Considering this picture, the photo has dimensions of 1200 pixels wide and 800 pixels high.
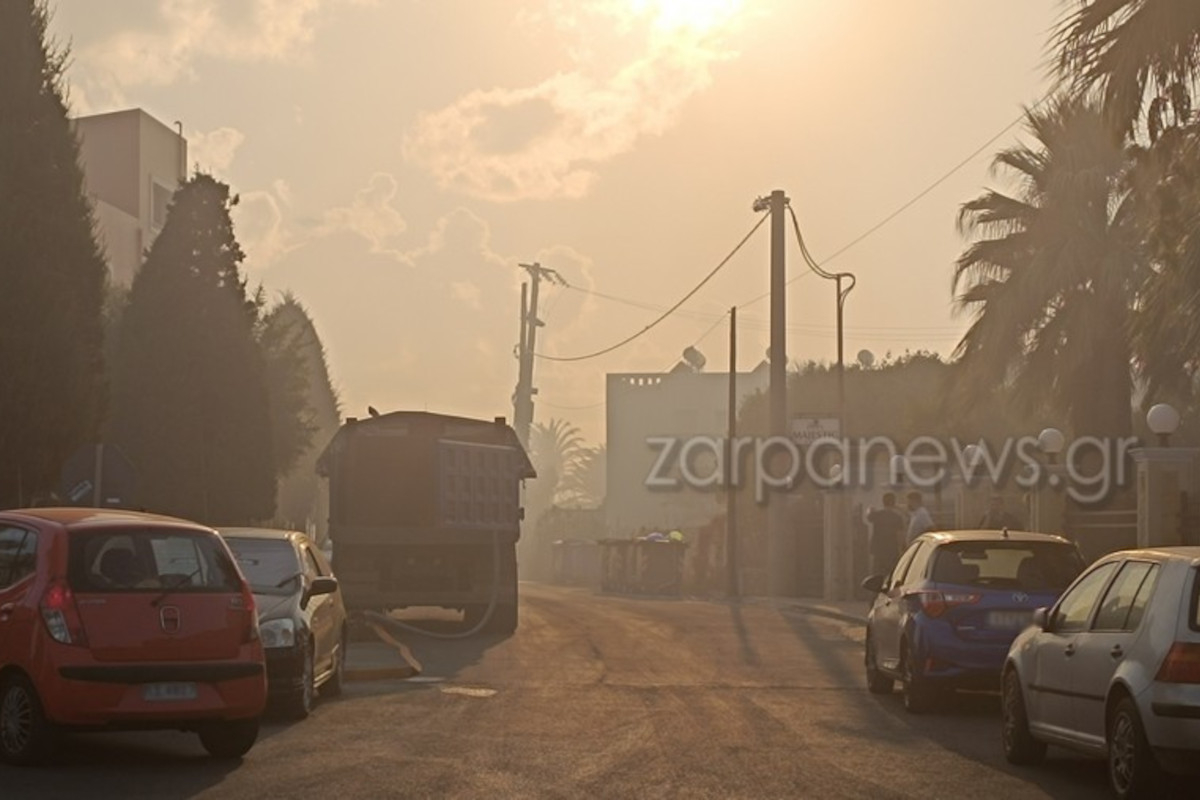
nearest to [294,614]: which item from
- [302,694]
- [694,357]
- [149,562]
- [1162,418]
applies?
[302,694]

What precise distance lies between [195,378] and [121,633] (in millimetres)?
32796

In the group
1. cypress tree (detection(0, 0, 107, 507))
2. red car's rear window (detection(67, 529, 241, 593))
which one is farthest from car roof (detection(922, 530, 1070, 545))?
cypress tree (detection(0, 0, 107, 507))

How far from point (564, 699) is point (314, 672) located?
2385 mm

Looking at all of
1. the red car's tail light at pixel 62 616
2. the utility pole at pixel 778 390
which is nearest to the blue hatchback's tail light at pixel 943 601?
the red car's tail light at pixel 62 616

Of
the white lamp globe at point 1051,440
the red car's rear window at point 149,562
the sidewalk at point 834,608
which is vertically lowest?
the sidewalk at point 834,608

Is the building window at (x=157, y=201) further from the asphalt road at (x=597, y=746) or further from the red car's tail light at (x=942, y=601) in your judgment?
the red car's tail light at (x=942, y=601)

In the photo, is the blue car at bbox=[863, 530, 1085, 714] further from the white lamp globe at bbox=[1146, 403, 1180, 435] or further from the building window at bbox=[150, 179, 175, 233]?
the building window at bbox=[150, 179, 175, 233]

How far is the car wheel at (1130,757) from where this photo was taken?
11.0 metres

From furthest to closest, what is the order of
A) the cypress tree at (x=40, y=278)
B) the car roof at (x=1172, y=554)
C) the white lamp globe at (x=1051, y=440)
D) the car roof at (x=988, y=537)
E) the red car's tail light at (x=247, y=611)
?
the white lamp globe at (x=1051, y=440) → the cypress tree at (x=40, y=278) → the car roof at (x=988, y=537) → the red car's tail light at (x=247, y=611) → the car roof at (x=1172, y=554)

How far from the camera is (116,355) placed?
45094 mm

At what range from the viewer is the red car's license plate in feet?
42.2

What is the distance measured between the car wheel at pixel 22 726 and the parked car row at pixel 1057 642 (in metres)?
6.42

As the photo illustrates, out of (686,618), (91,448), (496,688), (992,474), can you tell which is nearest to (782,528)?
(992,474)

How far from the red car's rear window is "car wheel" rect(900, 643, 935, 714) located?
21.0 ft
